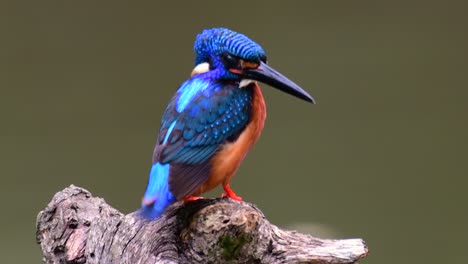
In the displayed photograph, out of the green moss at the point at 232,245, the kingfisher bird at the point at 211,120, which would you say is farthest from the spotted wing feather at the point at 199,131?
the green moss at the point at 232,245

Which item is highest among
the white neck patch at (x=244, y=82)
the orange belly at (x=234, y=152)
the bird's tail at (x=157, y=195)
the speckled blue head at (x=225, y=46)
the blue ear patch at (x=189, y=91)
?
the speckled blue head at (x=225, y=46)

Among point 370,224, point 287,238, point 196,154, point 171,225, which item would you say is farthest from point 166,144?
point 370,224

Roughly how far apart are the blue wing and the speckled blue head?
5 centimetres

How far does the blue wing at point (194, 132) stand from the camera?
3.92 feet

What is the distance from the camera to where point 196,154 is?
1222 mm

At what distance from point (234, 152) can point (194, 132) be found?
0.28 feet

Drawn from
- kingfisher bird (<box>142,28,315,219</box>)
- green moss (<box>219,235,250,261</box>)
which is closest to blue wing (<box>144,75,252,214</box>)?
kingfisher bird (<box>142,28,315,219</box>)

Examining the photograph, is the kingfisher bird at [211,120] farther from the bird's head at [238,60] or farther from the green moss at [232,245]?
the green moss at [232,245]

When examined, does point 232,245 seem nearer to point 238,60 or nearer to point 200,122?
point 200,122

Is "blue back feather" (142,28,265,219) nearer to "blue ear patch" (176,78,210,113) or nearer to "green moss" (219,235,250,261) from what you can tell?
"blue ear patch" (176,78,210,113)

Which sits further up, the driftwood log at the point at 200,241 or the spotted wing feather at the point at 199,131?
the spotted wing feather at the point at 199,131

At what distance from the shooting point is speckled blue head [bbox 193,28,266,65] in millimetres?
1258

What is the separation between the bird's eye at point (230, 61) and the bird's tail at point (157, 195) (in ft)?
0.74

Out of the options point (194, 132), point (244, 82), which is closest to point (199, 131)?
point (194, 132)
